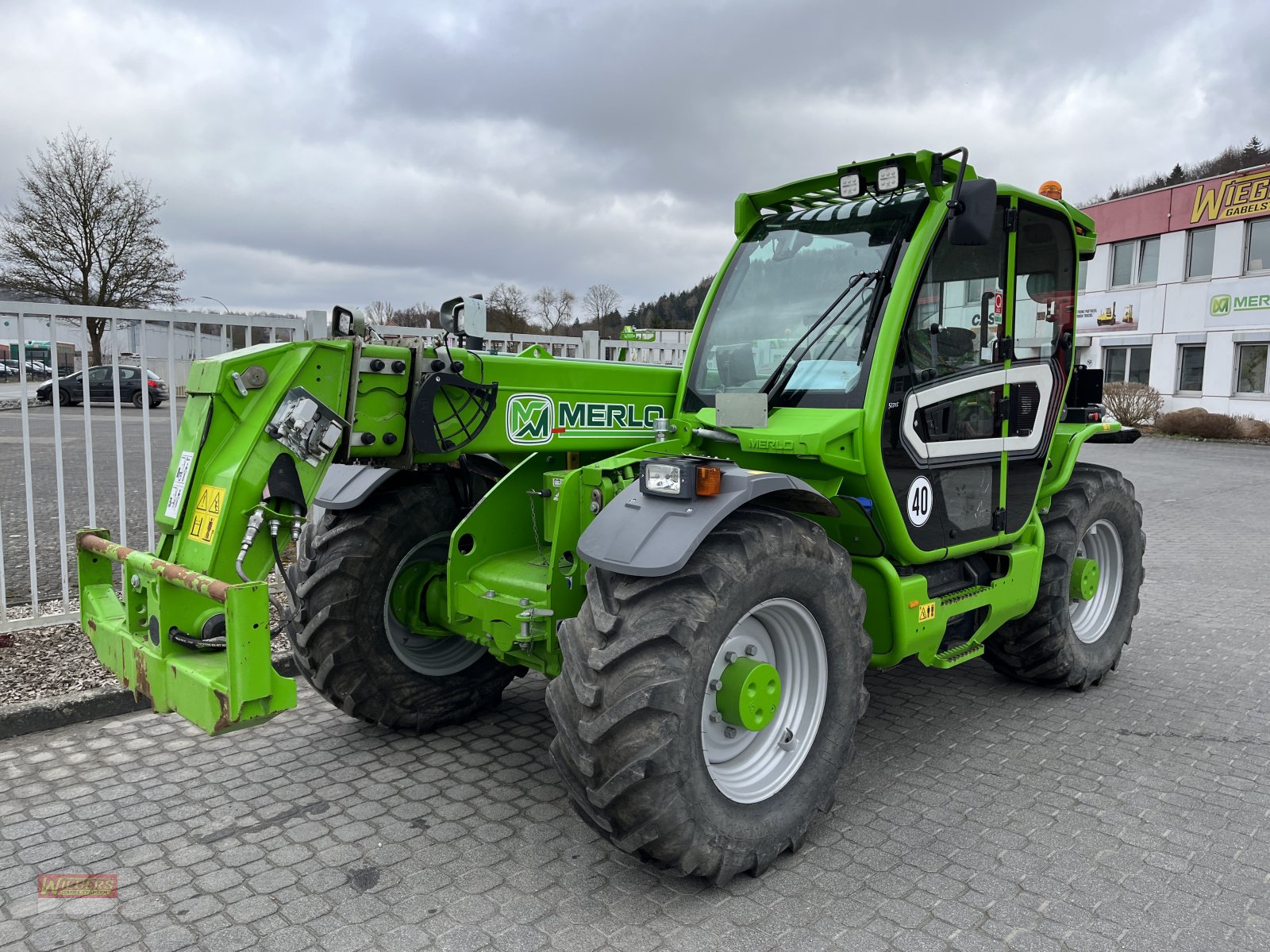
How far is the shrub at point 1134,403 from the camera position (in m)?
26.1

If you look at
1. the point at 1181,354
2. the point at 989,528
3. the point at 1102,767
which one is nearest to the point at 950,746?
the point at 1102,767

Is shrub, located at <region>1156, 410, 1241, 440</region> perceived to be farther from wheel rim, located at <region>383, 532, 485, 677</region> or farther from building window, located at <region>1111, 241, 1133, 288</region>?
wheel rim, located at <region>383, 532, 485, 677</region>

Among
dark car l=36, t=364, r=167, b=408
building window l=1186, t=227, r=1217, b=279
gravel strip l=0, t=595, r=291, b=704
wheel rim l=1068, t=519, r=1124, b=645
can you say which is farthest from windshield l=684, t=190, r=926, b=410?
building window l=1186, t=227, r=1217, b=279

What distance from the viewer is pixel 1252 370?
25.8 m

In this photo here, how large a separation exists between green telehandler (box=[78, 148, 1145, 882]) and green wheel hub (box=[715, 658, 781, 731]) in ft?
0.04

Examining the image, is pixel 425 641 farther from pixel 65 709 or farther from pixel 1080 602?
pixel 1080 602

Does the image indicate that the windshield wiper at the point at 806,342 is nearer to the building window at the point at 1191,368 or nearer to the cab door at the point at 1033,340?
the cab door at the point at 1033,340

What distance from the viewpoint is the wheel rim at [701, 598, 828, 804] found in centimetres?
318

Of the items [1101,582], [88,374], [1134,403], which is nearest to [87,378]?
[88,374]

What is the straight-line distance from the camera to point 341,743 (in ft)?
13.7

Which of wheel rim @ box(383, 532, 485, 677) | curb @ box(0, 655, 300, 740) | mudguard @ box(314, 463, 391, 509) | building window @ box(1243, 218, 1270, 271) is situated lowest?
curb @ box(0, 655, 300, 740)

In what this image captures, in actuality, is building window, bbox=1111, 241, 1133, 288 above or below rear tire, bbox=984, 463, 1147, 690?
above

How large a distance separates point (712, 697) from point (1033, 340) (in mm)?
2593
